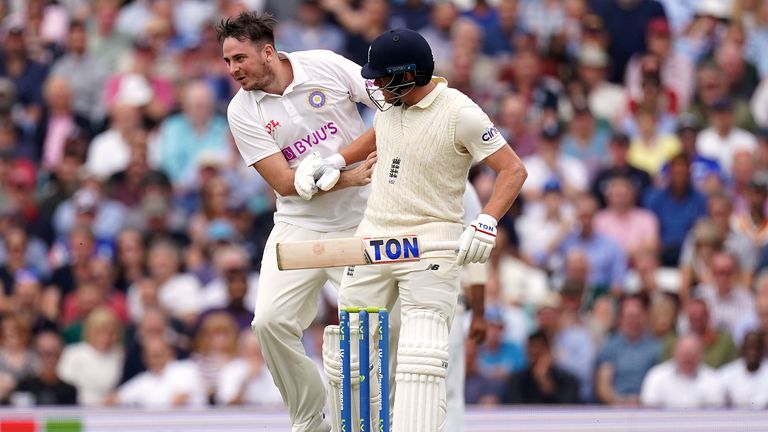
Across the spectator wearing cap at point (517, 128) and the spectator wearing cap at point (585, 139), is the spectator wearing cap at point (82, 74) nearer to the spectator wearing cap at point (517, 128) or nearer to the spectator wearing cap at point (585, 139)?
the spectator wearing cap at point (517, 128)

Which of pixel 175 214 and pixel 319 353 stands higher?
pixel 175 214

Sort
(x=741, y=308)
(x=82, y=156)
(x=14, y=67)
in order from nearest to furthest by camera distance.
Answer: (x=741, y=308) → (x=82, y=156) → (x=14, y=67)

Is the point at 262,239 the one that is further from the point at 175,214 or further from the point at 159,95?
the point at 159,95

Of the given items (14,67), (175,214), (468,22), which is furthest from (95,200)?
(468,22)

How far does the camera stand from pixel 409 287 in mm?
6965

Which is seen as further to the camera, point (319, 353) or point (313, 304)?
point (319, 353)

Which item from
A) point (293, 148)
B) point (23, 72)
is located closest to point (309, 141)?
point (293, 148)

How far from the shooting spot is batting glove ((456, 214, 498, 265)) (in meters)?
6.61

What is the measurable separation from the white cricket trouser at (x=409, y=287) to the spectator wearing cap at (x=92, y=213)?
17.8ft

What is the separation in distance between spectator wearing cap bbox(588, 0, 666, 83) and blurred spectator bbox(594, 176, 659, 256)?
65.1 inches

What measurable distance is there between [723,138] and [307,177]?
5.81m

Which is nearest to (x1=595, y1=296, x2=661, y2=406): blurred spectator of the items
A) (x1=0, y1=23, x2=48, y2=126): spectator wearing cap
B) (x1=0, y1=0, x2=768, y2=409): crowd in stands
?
(x1=0, y1=0, x2=768, y2=409): crowd in stands

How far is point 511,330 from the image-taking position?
11.1 meters

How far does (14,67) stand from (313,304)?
262 inches
